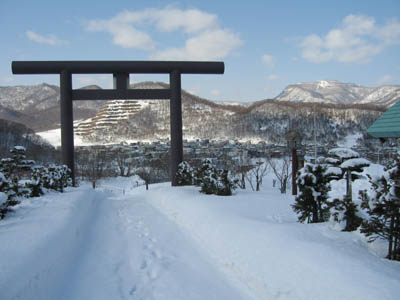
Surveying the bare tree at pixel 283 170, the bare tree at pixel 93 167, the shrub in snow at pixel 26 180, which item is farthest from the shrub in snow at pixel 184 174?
the bare tree at pixel 93 167

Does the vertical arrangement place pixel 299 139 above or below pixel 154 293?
above

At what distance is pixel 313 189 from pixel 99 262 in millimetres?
3646

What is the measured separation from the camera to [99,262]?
4.56 meters

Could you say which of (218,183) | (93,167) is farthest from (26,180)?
(93,167)

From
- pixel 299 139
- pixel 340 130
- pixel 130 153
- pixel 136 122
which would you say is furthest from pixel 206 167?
pixel 136 122

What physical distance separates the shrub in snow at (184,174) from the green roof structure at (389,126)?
20.7 feet

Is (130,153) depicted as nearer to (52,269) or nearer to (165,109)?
(165,109)

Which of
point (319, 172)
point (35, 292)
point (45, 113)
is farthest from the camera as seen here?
point (45, 113)

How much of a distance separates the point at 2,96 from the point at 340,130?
209m

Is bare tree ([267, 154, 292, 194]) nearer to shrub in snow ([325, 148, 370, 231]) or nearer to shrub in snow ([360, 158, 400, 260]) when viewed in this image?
shrub in snow ([325, 148, 370, 231])

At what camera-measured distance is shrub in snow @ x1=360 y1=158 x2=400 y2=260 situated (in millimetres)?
3951

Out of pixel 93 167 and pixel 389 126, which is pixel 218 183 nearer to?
pixel 389 126

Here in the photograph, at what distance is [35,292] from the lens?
10.9ft

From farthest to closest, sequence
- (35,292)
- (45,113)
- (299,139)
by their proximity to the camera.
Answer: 1. (45,113)
2. (299,139)
3. (35,292)
